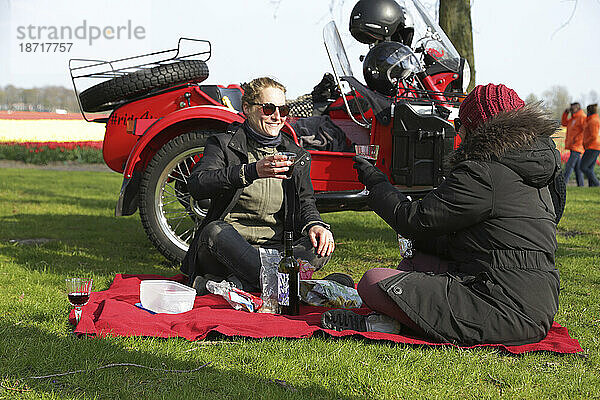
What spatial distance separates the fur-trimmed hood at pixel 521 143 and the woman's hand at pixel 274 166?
1.02 m

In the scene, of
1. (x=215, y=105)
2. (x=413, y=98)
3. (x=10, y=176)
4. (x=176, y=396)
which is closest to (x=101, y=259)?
(x=215, y=105)

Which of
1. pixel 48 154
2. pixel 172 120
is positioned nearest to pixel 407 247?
pixel 172 120

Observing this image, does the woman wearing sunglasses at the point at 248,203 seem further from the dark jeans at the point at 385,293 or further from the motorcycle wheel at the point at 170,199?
the motorcycle wheel at the point at 170,199

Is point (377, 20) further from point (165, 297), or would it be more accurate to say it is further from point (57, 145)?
point (57, 145)

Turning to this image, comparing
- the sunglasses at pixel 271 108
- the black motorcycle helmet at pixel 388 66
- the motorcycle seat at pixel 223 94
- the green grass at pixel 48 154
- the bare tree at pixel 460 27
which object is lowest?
the green grass at pixel 48 154

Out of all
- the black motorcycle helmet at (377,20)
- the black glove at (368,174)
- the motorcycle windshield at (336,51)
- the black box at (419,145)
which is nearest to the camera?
the black glove at (368,174)

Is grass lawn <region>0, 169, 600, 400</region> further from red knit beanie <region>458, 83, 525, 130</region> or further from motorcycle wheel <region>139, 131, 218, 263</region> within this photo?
red knit beanie <region>458, 83, 525, 130</region>

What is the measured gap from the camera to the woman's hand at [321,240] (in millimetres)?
4042

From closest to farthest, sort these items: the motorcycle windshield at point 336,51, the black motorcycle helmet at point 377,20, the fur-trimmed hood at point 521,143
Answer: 1. the fur-trimmed hood at point 521,143
2. the motorcycle windshield at point 336,51
3. the black motorcycle helmet at point 377,20

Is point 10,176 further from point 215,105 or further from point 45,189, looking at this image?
point 215,105

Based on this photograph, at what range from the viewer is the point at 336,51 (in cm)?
650

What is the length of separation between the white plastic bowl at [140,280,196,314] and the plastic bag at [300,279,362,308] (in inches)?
28.9

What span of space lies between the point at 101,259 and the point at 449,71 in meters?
3.92

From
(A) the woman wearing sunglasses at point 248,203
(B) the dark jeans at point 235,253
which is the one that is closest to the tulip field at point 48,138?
(A) the woman wearing sunglasses at point 248,203
